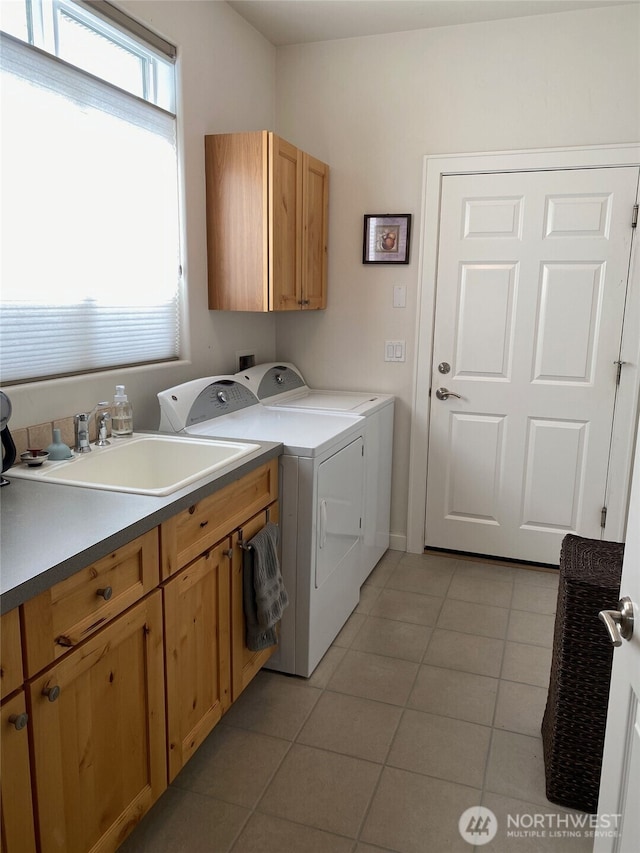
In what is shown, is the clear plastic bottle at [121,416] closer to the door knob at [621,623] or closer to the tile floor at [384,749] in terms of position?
the tile floor at [384,749]

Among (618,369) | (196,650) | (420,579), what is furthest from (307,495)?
(618,369)

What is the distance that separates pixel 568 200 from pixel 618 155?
275 mm

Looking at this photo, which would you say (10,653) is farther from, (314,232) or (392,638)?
(314,232)

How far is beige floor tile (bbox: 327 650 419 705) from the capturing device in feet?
7.64

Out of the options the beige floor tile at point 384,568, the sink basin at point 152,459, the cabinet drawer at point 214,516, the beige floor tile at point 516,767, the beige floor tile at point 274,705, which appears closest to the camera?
the cabinet drawer at point 214,516

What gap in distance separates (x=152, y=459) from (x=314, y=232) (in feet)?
5.33

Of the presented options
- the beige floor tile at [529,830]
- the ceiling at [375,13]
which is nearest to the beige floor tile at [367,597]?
the beige floor tile at [529,830]

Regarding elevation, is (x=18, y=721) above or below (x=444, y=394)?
below

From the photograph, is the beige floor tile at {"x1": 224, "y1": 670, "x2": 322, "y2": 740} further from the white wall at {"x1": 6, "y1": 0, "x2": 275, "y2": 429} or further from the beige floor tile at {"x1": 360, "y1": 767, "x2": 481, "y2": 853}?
the white wall at {"x1": 6, "y1": 0, "x2": 275, "y2": 429}

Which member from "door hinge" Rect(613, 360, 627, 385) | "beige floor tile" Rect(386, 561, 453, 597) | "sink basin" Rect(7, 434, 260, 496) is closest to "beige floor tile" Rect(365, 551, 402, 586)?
"beige floor tile" Rect(386, 561, 453, 597)

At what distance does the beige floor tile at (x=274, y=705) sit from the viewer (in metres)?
2.14

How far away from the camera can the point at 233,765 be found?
196cm

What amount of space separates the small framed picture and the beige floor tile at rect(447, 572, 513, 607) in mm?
1688

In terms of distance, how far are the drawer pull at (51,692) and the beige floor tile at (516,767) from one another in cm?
132
